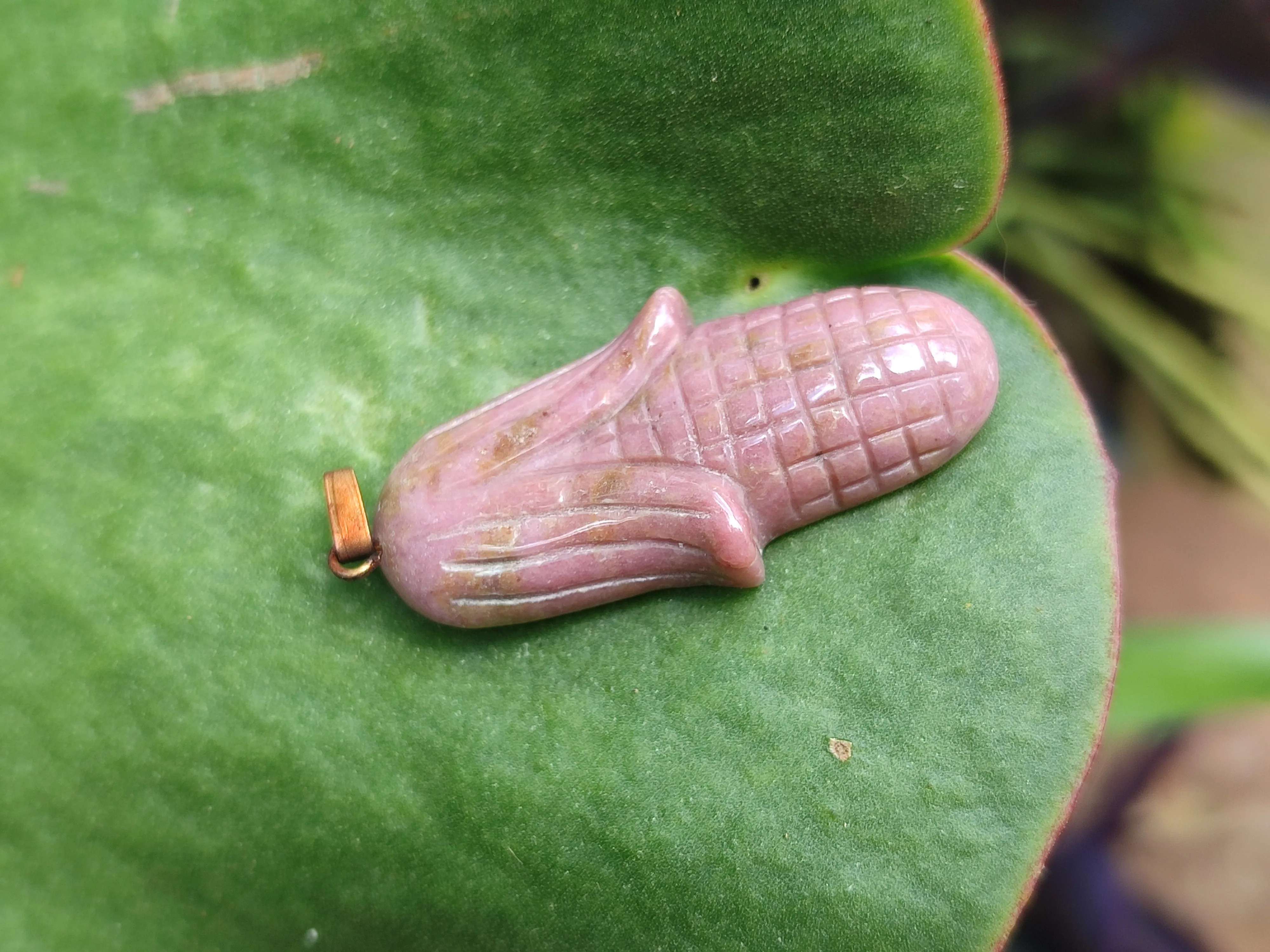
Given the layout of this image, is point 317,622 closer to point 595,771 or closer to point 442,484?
point 442,484

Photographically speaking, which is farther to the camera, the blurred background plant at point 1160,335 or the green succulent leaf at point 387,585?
the blurred background plant at point 1160,335

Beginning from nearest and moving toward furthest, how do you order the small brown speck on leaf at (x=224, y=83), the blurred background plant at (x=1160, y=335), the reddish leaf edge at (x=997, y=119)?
1. the reddish leaf edge at (x=997, y=119)
2. the small brown speck on leaf at (x=224, y=83)
3. the blurred background plant at (x=1160, y=335)

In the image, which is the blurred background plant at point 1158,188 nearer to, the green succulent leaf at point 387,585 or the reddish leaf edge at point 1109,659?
the reddish leaf edge at point 1109,659

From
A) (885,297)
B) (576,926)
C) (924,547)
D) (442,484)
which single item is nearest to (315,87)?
(442,484)

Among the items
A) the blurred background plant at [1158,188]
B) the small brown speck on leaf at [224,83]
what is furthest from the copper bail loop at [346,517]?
the blurred background plant at [1158,188]

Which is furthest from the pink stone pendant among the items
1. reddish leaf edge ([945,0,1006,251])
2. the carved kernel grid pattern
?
reddish leaf edge ([945,0,1006,251])

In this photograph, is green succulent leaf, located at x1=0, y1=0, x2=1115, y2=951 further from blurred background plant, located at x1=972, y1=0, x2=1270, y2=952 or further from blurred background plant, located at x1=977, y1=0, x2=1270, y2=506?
blurred background plant, located at x1=977, y1=0, x2=1270, y2=506

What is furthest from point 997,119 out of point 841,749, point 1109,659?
point 841,749
